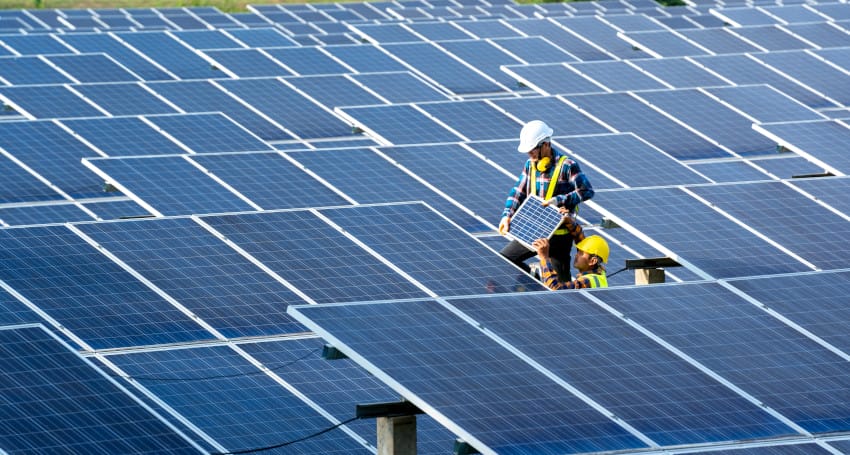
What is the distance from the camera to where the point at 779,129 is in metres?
24.6

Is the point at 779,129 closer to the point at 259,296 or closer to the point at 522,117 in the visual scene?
the point at 522,117

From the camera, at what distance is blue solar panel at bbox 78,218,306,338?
17.2m

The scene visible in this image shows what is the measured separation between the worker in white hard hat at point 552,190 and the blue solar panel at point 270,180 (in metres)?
4.18

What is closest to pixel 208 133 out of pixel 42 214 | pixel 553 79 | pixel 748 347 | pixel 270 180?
pixel 42 214

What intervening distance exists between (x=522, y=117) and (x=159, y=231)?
491 inches

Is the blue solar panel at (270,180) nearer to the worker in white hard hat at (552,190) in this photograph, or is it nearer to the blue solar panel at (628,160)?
the blue solar panel at (628,160)

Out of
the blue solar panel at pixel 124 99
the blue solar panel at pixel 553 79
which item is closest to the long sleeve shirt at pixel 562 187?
the blue solar panel at pixel 124 99

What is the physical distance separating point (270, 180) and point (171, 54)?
19.1 meters

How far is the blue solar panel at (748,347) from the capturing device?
43.0ft

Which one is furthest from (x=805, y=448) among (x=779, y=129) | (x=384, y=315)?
(x=779, y=129)

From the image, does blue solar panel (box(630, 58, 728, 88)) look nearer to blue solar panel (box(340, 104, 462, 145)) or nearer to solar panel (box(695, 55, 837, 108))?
solar panel (box(695, 55, 837, 108))

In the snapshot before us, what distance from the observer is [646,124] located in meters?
29.7

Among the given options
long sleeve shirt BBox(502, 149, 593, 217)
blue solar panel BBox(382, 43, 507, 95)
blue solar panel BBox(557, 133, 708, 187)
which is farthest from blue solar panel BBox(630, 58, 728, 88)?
long sleeve shirt BBox(502, 149, 593, 217)

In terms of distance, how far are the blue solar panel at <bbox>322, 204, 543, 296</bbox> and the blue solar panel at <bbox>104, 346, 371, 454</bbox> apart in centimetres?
205
